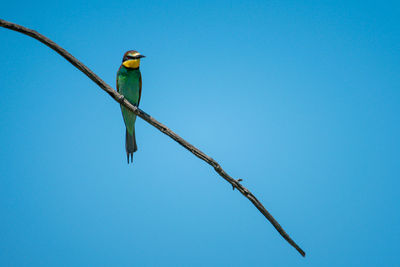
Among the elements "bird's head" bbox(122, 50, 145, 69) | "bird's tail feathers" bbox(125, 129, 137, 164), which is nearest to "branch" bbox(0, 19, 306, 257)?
"bird's tail feathers" bbox(125, 129, 137, 164)

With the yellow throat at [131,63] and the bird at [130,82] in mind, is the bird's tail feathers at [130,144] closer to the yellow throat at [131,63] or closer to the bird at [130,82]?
the bird at [130,82]

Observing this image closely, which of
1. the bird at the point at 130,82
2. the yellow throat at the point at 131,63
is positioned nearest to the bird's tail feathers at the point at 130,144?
the bird at the point at 130,82

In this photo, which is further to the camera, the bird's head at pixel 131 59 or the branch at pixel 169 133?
the bird's head at pixel 131 59

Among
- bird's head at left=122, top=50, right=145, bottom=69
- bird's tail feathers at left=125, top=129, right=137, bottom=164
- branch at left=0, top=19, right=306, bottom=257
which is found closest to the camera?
branch at left=0, top=19, right=306, bottom=257

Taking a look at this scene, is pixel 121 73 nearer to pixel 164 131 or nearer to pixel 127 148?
pixel 127 148

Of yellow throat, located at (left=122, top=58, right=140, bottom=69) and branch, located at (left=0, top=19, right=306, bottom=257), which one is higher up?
yellow throat, located at (left=122, top=58, right=140, bottom=69)

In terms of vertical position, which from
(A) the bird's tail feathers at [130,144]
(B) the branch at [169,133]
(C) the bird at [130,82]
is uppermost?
(C) the bird at [130,82]

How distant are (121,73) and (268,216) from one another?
2400mm

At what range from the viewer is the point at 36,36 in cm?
Result: 134

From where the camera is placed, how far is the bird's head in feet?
10.0

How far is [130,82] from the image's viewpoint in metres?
3.20

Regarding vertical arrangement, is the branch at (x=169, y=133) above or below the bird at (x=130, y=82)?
below

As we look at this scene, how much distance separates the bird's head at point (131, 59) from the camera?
10.0 ft

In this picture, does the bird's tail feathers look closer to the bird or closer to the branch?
the bird
